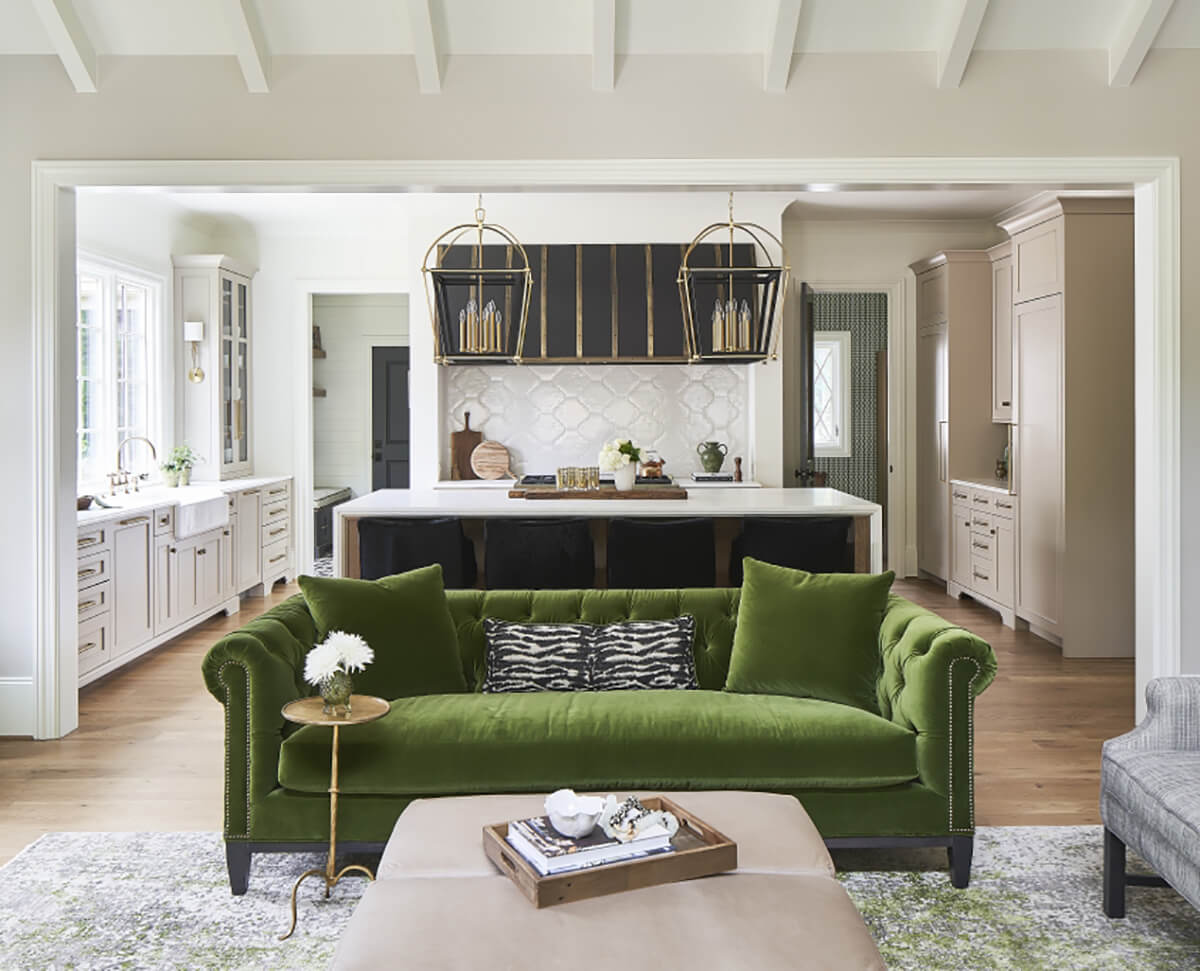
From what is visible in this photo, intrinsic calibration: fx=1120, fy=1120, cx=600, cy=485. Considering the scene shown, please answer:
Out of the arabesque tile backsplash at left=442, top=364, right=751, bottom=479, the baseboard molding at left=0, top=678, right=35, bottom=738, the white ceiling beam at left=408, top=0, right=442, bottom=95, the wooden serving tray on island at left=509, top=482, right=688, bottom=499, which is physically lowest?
the baseboard molding at left=0, top=678, right=35, bottom=738

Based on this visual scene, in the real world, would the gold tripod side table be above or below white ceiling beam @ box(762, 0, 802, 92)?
below

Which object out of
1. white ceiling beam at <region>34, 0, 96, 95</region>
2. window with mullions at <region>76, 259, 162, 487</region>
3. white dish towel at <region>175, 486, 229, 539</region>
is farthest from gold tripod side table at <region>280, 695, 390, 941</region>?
window with mullions at <region>76, 259, 162, 487</region>

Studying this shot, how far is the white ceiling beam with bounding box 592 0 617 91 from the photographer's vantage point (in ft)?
13.5

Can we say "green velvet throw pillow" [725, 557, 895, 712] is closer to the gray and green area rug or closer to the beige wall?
the gray and green area rug

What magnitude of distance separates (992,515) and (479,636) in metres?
4.36

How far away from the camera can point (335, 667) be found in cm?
284

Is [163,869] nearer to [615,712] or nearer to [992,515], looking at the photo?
[615,712]

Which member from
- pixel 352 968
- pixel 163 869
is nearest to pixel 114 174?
pixel 163 869

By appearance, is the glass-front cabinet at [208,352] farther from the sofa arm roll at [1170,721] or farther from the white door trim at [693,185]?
the sofa arm roll at [1170,721]

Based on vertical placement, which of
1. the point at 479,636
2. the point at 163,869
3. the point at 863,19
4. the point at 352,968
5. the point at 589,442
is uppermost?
the point at 863,19

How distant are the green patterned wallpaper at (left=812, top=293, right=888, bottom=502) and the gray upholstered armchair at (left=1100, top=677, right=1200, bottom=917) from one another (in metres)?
6.02

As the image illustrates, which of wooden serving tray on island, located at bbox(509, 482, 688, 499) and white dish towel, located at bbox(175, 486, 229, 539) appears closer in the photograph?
wooden serving tray on island, located at bbox(509, 482, 688, 499)

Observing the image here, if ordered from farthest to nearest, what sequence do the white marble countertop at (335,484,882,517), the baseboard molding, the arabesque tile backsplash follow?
1. the arabesque tile backsplash
2. the white marble countertop at (335,484,882,517)
3. the baseboard molding

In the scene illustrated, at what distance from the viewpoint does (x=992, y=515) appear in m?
7.03
